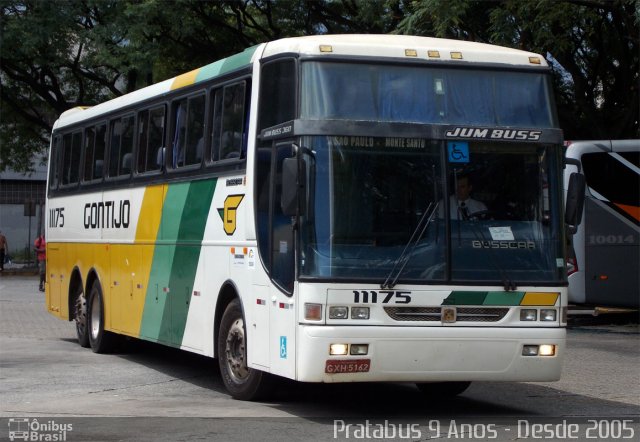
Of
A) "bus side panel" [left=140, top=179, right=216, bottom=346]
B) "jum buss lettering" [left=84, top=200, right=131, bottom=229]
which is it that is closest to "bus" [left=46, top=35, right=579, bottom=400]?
"bus side panel" [left=140, top=179, right=216, bottom=346]

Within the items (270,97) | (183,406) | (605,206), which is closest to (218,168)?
(270,97)

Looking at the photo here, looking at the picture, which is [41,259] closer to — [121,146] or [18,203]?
[121,146]

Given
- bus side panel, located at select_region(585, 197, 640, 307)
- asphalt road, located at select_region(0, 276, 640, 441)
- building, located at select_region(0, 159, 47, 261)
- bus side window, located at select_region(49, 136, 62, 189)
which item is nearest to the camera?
asphalt road, located at select_region(0, 276, 640, 441)

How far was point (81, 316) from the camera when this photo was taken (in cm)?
1788

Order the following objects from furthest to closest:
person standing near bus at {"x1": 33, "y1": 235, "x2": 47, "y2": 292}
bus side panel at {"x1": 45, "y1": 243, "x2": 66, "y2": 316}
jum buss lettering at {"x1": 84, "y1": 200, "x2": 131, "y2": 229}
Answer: person standing near bus at {"x1": 33, "y1": 235, "x2": 47, "y2": 292} → bus side panel at {"x1": 45, "y1": 243, "x2": 66, "y2": 316} → jum buss lettering at {"x1": 84, "y1": 200, "x2": 131, "y2": 229}

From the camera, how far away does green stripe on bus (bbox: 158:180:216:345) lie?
13039 millimetres

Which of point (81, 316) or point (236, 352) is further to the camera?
point (81, 316)

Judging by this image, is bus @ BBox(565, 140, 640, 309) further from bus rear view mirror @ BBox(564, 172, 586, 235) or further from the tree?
bus rear view mirror @ BBox(564, 172, 586, 235)

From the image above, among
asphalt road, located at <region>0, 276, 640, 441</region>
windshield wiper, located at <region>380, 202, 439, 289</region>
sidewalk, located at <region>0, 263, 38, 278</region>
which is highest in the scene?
windshield wiper, located at <region>380, 202, 439, 289</region>

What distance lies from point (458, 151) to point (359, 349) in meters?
1.94

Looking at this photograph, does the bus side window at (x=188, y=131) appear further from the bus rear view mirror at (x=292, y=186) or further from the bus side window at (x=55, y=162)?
the bus side window at (x=55, y=162)

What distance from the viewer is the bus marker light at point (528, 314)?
10695 millimetres

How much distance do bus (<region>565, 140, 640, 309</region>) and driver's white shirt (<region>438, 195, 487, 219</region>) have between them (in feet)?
38.3

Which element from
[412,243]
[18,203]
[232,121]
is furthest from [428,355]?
[18,203]
